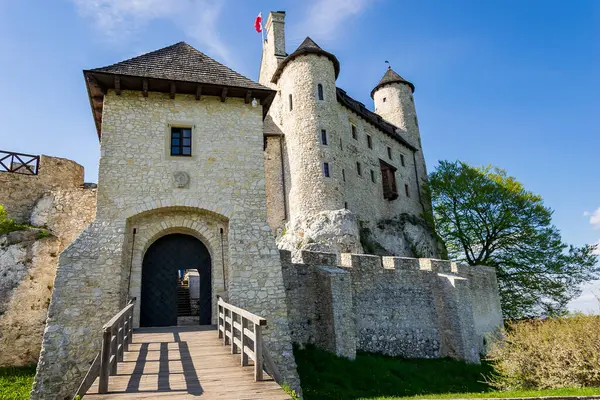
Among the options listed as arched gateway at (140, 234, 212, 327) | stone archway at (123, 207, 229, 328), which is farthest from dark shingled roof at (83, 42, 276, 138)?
arched gateway at (140, 234, 212, 327)

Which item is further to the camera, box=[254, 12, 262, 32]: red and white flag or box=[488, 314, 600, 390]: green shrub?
box=[254, 12, 262, 32]: red and white flag

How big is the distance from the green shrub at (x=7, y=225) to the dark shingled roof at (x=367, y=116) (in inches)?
844

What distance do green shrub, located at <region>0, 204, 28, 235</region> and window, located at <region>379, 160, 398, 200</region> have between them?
967 inches

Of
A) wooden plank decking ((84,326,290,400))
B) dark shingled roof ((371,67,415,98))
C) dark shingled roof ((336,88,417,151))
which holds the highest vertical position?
dark shingled roof ((371,67,415,98))

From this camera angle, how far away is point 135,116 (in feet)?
38.8

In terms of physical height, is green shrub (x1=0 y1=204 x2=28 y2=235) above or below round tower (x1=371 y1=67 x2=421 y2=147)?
below

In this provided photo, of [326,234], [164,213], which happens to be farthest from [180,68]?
[326,234]

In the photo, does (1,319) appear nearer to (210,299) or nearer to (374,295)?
(210,299)

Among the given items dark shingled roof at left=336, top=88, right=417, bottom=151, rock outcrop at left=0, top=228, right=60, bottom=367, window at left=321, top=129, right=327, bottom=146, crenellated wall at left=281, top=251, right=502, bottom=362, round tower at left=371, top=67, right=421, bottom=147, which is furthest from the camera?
round tower at left=371, top=67, right=421, bottom=147

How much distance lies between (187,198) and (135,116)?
2857mm

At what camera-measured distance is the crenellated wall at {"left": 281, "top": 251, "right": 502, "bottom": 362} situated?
14.5 m

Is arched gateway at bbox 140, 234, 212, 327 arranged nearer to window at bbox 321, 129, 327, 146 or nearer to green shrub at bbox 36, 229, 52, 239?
green shrub at bbox 36, 229, 52, 239

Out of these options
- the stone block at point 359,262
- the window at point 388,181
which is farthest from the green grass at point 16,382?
the window at point 388,181

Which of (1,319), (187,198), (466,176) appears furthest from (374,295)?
(466,176)
